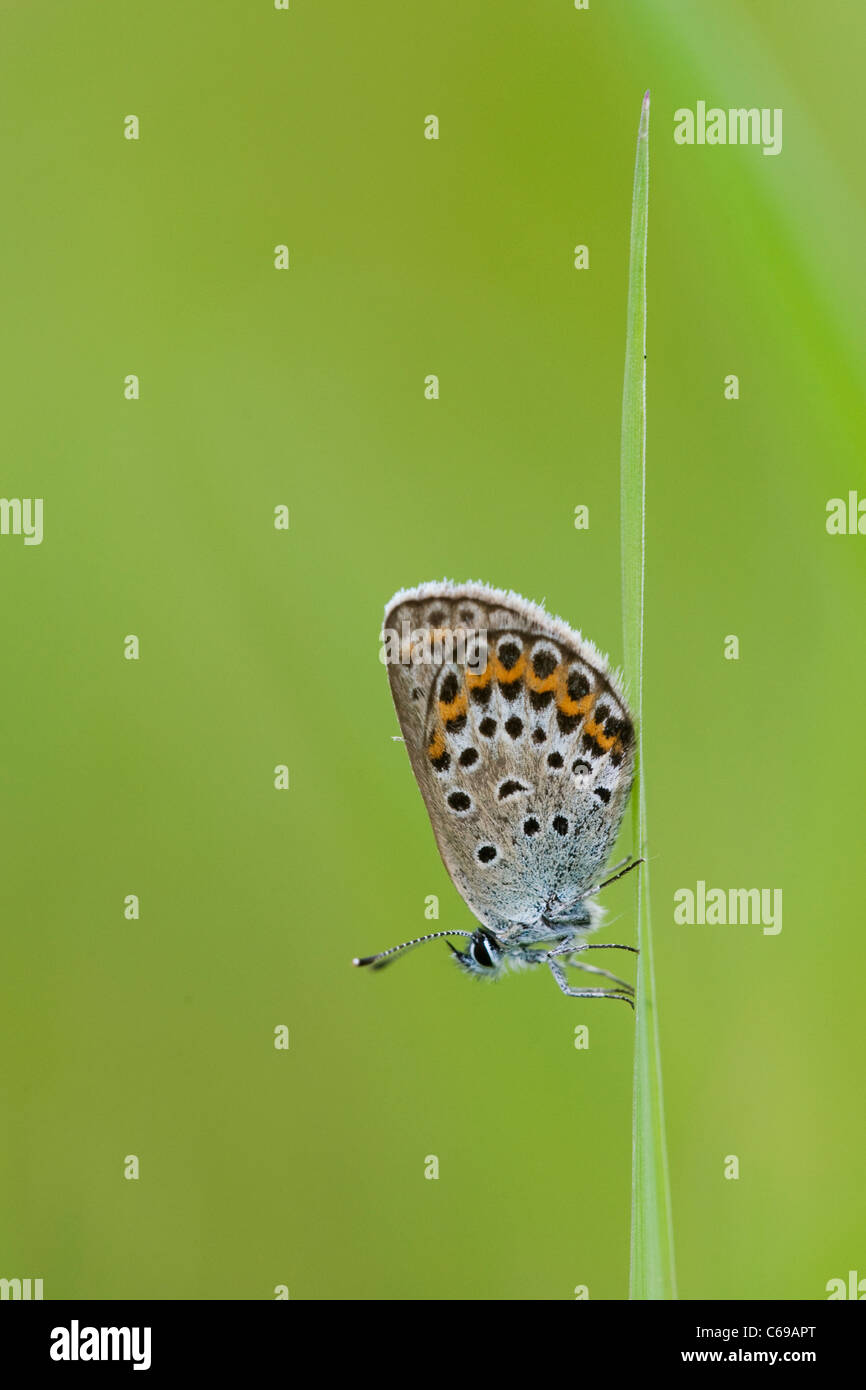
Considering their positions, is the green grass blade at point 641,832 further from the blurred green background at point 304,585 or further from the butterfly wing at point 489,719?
the blurred green background at point 304,585

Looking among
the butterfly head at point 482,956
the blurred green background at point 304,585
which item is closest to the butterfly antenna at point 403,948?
the butterfly head at point 482,956

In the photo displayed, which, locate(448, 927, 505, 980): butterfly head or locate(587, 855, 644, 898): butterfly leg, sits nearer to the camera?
locate(587, 855, 644, 898): butterfly leg

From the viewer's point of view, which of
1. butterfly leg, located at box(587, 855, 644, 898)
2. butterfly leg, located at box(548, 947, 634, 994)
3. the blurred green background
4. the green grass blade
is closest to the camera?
the green grass blade

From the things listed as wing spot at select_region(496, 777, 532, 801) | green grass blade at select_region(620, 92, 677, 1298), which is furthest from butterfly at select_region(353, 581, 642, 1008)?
green grass blade at select_region(620, 92, 677, 1298)

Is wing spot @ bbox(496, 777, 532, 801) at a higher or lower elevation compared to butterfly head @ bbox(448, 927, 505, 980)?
higher

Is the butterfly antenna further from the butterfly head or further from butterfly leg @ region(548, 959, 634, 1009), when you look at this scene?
butterfly leg @ region(548, 959, 634, 1009)

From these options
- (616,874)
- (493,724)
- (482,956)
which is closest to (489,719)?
(493,724)

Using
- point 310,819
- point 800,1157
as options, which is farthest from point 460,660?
point 800,1157

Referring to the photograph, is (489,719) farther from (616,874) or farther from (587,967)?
(587,967)
